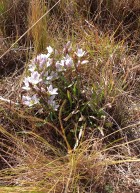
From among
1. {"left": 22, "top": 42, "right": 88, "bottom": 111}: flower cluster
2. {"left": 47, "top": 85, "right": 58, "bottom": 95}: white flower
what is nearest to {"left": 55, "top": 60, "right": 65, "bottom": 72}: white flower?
{"left": 22, "top": 42, "right": 88, "bottom": 111}: flower cluster

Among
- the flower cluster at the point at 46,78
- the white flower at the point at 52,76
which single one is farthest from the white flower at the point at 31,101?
the white flower at the point at 52,76

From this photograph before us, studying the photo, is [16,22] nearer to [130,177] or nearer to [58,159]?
[58,159]

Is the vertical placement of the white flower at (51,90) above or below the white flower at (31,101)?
above

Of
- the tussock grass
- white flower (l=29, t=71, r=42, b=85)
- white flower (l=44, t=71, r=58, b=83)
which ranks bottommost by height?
the tussock grass

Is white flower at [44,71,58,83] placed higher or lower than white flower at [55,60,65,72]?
lower

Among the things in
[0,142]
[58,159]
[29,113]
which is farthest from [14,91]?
[58,159]

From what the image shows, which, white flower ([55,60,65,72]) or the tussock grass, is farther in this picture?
white flower ([55,60,65,72])

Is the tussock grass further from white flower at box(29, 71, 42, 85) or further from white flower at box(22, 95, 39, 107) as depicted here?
white flower at box(29, 71, 42, 85)

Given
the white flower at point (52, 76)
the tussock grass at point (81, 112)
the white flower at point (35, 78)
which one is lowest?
the tussock grass at point (81, 112)

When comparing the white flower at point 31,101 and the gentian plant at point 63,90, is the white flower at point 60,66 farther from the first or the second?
the white flower at point 31,101
